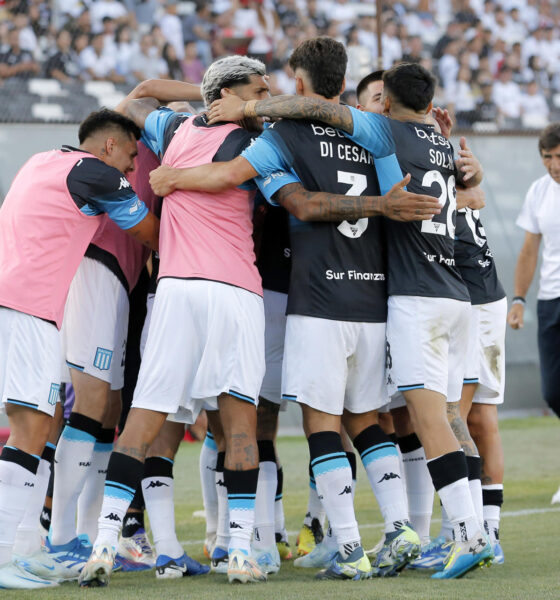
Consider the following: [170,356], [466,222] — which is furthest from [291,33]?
[170,356]

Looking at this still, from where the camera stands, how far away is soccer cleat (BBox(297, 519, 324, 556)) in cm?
552

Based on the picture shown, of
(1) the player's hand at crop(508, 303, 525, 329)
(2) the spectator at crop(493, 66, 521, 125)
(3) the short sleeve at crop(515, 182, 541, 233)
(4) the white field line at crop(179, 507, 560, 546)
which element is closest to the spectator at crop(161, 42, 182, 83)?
(2) the spectator at crop(493, 66, 521, 125)

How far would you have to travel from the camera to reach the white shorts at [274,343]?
17.4 feet

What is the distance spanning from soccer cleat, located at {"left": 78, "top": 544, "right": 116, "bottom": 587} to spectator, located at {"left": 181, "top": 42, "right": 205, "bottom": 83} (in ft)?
41.3

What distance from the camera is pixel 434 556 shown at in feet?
16.4

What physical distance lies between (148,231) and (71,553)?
5.48ft

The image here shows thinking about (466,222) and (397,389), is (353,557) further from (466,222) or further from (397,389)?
(466,222)

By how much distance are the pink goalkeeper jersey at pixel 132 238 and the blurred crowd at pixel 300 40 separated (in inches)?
301

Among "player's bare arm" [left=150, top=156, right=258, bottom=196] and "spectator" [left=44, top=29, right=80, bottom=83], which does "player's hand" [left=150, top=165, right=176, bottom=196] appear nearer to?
"player's bare arm" [left=150, top=156, right=258, bottom=196]

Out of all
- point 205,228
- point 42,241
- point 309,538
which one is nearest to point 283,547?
point 309,538

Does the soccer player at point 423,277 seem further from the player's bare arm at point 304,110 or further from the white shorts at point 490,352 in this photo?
the white shorts at point 490,352

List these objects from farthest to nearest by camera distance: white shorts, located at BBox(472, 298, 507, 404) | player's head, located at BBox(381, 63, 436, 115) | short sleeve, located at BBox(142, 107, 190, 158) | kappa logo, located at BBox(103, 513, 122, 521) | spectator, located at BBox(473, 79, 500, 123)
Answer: spectator, located at BBox(473, 79, 500, 123) < white shorts, located at BBox(472, 298, 507, 404) < short sleeve, located at BBox(142, 107, 190, 158) < player's head, located at BBox(381, 63, 436, 115) < kappa logo, located at BBox(103, 513, 122, 521)

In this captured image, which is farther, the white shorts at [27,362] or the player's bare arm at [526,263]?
the player's bare arm at [526,263]

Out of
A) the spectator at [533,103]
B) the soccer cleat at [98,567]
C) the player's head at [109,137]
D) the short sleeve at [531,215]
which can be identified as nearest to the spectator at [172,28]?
the spectator at [533,103]
